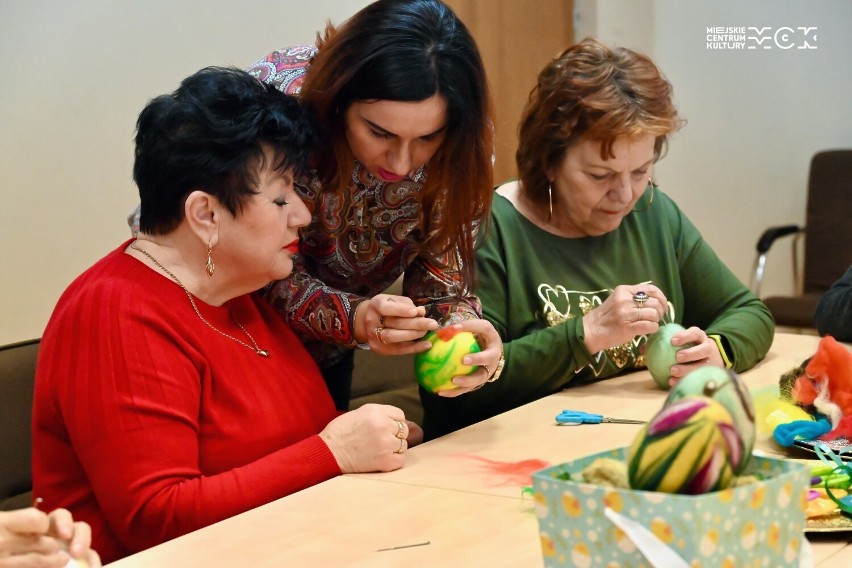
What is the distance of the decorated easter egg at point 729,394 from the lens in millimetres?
916

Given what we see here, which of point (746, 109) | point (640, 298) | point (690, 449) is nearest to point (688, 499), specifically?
point (690, 449)

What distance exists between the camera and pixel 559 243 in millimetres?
2398

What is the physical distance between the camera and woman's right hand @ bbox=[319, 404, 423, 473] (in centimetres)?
166

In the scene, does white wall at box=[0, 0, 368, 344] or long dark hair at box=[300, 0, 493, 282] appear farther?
white wall at box=[0, 0, 368, 344]

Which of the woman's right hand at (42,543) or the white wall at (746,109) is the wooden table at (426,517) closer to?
the woman's right hand at (42,543)

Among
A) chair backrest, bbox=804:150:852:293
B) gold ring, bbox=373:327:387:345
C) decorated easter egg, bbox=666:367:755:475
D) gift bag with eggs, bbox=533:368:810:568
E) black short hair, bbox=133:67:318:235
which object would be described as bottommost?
chair backrest, bbox=804:150:852:293

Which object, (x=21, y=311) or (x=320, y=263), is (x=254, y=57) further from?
(x=320, y=263)

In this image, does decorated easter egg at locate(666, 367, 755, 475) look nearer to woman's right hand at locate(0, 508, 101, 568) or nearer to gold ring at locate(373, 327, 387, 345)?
woman's right hand at locate(0, 508, 101, 568)

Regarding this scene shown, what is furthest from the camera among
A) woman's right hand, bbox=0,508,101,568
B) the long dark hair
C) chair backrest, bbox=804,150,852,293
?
chair backrest, bbox=804,150,852,293

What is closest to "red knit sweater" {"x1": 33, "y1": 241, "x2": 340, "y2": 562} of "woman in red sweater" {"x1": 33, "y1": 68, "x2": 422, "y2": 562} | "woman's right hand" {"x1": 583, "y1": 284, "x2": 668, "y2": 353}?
"woman in red sweater" {"x1": 33, "y1": 68, "x2": 422, "y2": 562}

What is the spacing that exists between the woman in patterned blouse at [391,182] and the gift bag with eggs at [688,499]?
2.99ft

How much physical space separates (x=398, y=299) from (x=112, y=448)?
1.96 ft

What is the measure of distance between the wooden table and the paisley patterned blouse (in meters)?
0.30

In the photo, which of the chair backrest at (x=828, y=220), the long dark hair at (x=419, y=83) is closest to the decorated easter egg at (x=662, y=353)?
the long dark hair at (x=419, y=83)
